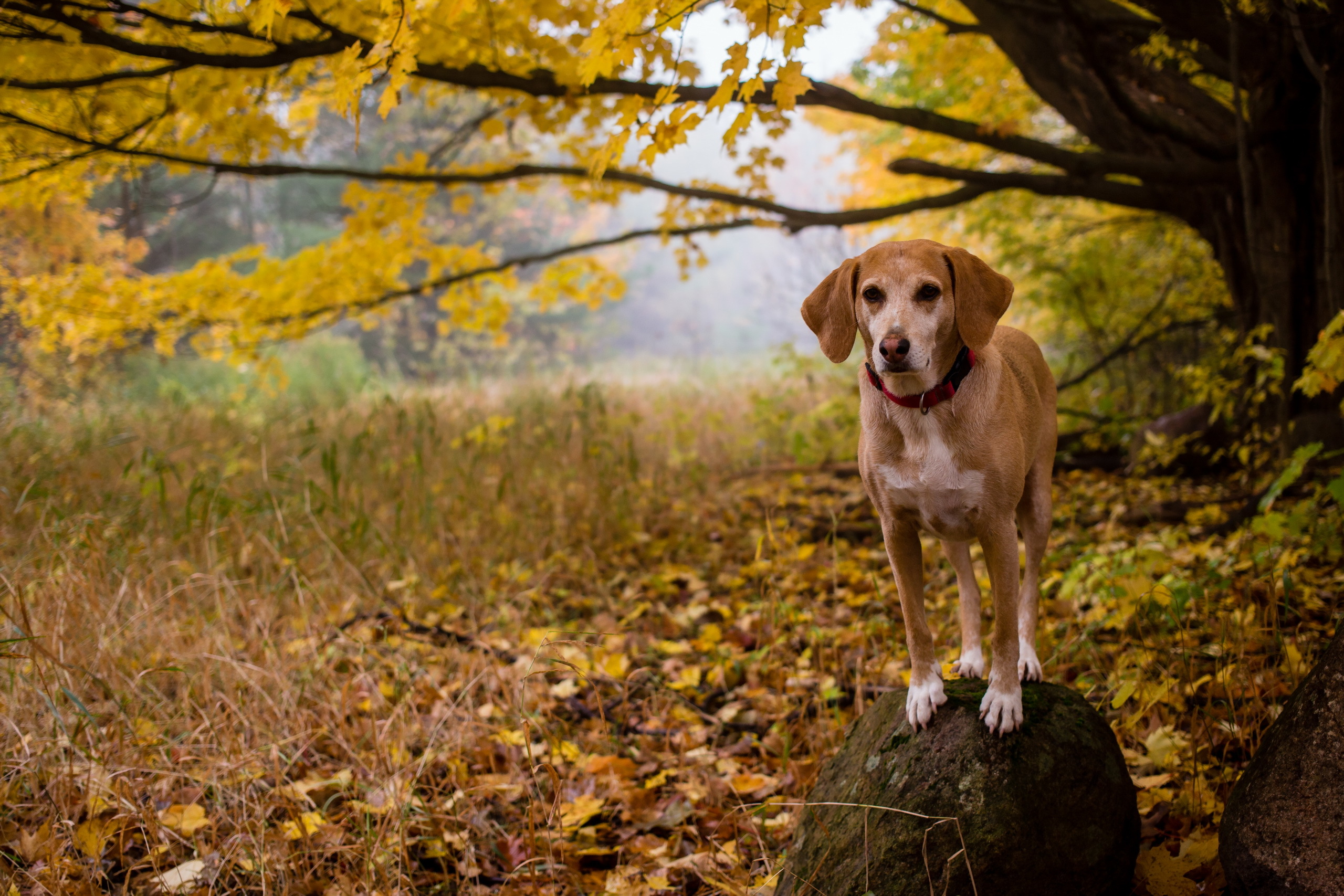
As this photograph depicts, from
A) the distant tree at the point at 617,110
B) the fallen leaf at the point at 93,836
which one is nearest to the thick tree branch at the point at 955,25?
the distant tree at the point at 617,110

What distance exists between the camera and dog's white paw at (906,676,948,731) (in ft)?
7.00

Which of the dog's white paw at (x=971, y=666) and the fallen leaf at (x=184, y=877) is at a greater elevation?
the dog's white paw at (x=971, y=666)

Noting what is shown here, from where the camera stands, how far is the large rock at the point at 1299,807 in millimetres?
1753

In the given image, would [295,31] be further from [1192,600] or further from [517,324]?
[517,324]

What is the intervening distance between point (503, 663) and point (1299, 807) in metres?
3.03

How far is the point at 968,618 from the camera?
2.50 m

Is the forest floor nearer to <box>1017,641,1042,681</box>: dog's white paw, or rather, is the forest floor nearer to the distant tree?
<box>1017,641,1042,681</box>: dog's white paw

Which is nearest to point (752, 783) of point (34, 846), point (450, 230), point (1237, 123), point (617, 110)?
point (34, 846)

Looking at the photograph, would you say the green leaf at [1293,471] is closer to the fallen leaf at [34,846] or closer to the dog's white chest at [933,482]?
the dog's white chest at [933,482]

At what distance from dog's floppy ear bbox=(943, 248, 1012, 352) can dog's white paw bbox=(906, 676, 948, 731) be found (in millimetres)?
923

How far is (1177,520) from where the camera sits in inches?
202

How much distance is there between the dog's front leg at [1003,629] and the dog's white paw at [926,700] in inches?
4.9

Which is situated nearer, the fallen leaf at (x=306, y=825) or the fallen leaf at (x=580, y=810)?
the fallen leaf at (x=306, y=825)

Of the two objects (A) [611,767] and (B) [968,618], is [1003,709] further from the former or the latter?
(A) [611,767]
